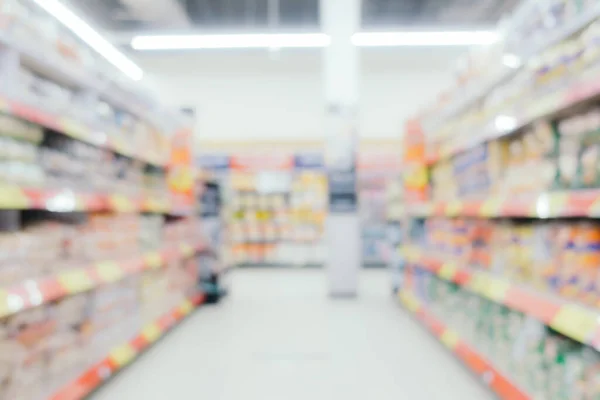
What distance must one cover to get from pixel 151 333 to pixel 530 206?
2.40m

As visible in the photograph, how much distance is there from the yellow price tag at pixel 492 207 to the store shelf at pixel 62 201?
1.91 metres

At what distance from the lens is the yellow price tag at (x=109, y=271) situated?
2.62m

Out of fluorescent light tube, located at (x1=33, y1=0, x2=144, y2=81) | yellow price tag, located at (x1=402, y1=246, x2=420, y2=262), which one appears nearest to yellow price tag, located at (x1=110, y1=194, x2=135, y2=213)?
yellow price tag, located at (x1=402, y1=246, x2=420, y2=262)

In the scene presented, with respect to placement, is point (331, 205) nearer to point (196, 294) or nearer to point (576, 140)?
point (196, 294)

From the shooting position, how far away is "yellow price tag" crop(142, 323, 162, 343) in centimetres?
329

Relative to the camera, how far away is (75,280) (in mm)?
2332

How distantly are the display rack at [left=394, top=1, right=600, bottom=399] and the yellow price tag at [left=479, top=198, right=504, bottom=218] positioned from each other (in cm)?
1

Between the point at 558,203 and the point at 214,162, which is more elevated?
the point at 214,162

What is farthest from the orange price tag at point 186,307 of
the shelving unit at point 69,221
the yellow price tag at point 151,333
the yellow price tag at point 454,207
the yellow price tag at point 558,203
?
the yellow price tag at point 558,203

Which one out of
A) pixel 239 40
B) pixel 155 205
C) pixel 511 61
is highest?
pixel 239 40

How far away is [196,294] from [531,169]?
11.1ft

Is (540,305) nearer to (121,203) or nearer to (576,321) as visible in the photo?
(576,321)

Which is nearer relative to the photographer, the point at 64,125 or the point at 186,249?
the point at 64,125

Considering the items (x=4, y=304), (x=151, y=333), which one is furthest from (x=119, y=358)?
(x=4, y=304)
